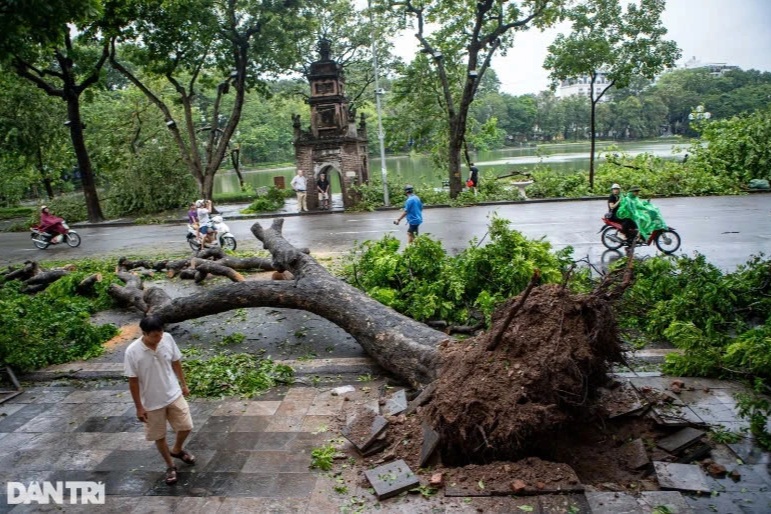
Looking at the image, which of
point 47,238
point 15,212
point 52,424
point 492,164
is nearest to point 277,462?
point 52,424

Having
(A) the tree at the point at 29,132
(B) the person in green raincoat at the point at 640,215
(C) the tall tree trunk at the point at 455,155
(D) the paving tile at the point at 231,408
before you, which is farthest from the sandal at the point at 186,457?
(A) the tree at the point at 29,132

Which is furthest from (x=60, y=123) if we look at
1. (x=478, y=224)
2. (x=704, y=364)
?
(x=704, y=364)

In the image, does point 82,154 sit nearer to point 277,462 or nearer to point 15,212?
point 15,212

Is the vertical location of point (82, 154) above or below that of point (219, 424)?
above

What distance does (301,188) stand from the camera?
79.4 ft

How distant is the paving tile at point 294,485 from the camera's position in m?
4.77

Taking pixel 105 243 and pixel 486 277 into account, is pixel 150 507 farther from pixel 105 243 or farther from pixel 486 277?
pixel 105 243

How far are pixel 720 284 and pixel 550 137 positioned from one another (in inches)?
2650

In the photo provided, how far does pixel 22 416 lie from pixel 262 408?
2966mm

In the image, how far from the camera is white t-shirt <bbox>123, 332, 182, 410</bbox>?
494cm

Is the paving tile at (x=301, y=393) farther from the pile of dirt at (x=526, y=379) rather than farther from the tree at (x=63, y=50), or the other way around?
the tree at (x=63, y=50)

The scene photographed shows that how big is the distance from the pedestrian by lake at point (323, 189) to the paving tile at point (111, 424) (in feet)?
60.9

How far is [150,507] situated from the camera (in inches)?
185

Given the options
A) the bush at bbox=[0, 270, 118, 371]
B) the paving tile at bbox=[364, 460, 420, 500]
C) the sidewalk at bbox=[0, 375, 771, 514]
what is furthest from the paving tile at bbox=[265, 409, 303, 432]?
the bush at bbox=[0, 270, 118, 371]
